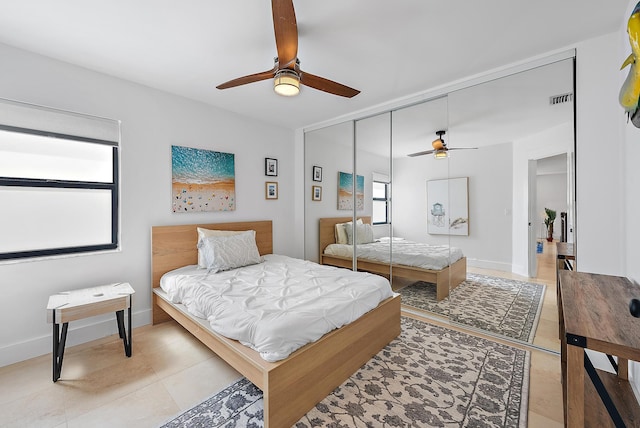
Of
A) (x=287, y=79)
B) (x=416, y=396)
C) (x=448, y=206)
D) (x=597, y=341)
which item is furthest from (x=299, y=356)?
(x=448, y=206)

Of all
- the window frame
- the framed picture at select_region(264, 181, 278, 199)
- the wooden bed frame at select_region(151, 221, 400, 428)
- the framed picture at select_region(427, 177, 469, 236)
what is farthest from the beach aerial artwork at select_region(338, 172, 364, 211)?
the window frame

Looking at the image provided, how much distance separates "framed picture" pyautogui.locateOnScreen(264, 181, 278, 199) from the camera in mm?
4066

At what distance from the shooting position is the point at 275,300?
80.0 inches

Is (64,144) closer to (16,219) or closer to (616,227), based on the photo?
(16,219)

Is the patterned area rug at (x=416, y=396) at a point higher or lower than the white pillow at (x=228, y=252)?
lower

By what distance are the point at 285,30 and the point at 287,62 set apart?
0.74ft

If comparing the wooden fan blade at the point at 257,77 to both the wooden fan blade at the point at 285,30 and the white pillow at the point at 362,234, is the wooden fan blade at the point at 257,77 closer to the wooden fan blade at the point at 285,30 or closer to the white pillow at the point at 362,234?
the wooden fan blade at the point at 285,30

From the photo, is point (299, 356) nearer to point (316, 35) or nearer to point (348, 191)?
point (316, 35)

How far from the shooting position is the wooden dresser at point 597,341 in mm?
963

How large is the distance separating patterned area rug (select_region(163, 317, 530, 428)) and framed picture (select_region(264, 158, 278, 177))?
9.37 ft

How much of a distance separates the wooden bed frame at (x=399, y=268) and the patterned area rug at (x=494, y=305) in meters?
0.08

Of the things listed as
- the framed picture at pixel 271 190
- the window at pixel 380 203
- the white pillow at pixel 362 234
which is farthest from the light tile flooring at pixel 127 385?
the framed picture at pixel 271 190

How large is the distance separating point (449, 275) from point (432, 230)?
0.55m

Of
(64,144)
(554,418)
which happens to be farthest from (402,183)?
(64,144)
